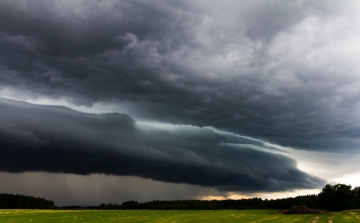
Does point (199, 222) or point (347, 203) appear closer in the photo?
point (199, 222)

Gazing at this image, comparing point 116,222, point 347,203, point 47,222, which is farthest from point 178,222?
point 347,203

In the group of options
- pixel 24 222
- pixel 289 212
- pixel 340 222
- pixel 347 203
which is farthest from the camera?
pixel 347 203

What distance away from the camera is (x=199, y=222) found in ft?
253

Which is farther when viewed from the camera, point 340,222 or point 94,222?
point 340,222

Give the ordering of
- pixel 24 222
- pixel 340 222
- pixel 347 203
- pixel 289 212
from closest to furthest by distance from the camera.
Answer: pixel 24 222 → pixel 340 222 → pixel 289 212 → pixel 347 203

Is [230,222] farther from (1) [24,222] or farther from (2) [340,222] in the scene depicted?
(1) [24,222]

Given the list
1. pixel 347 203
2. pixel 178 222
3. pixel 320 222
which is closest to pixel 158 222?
pixel 178 222

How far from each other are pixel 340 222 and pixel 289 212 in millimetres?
55570

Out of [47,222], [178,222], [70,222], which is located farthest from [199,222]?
[47,222]

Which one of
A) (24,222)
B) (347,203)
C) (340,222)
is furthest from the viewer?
(347,203)

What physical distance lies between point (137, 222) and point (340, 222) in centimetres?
5043

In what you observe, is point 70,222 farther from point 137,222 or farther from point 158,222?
point 158,222

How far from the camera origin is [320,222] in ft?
270

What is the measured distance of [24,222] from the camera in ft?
243
